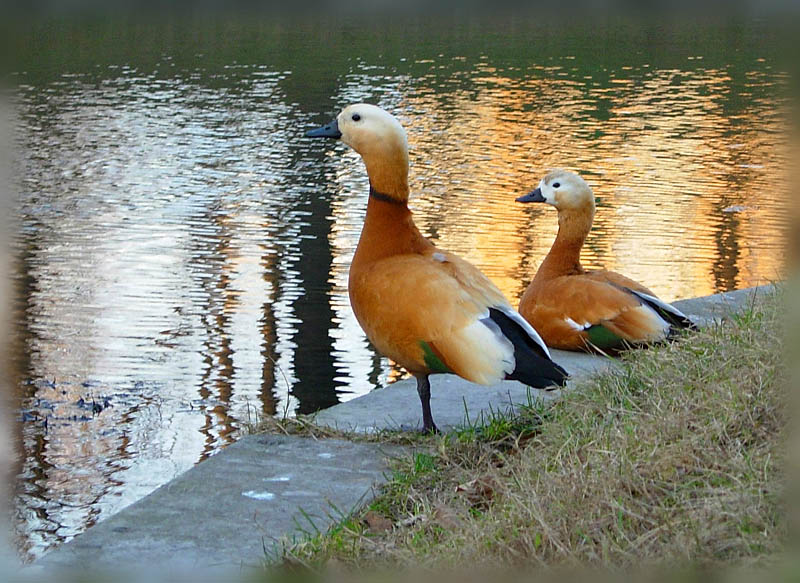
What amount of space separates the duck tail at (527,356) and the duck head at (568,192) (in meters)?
1.91

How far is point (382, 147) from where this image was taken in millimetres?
3918

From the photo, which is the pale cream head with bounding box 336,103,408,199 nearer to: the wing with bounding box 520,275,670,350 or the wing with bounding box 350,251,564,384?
the wing with bounding box 350,251,564,384

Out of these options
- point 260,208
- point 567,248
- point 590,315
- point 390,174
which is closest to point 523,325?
point 390,174

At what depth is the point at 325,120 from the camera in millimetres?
14547

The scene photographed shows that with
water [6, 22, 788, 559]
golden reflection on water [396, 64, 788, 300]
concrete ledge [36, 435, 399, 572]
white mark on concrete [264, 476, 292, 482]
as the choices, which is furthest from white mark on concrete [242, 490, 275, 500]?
golden reflection on water [396, 64, 788, 300]

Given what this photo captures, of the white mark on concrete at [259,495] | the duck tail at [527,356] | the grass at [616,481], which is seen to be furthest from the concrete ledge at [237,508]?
the duck tail at [527,356]

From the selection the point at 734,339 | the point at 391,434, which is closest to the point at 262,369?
the point at 391,434

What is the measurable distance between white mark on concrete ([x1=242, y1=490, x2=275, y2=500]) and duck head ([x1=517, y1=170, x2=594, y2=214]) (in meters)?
2.71

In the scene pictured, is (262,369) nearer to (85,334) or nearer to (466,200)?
(85,334)

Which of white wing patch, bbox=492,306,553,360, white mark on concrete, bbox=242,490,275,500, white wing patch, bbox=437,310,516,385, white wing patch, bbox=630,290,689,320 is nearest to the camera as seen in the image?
white mark on concrete, bbox=242,490,275,500

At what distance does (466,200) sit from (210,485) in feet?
25.0

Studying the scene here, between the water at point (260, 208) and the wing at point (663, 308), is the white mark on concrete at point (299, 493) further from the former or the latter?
the wing at point (663, 308)

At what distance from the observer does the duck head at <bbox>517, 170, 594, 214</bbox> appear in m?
5.46

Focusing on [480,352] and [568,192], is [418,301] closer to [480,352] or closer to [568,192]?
[480,352]
